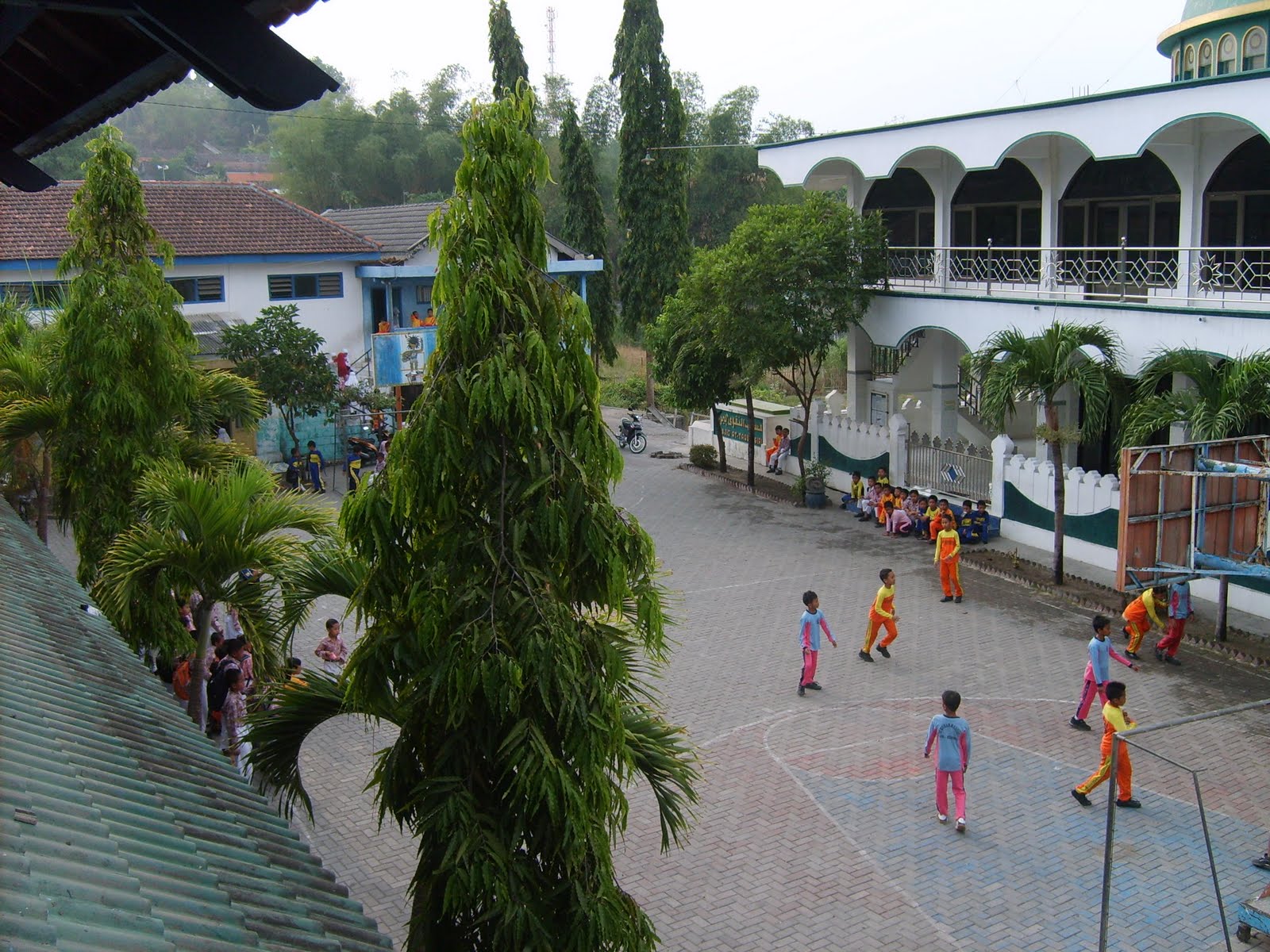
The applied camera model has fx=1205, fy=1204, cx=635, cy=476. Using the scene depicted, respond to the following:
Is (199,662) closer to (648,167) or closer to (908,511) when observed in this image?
(908,511)

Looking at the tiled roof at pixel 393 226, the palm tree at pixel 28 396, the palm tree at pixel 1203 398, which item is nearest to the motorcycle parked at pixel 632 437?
the tiled roof at pixel 393 226

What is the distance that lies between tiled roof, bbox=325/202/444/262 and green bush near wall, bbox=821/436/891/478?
10970 millimetres

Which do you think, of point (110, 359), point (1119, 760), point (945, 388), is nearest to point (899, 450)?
point (945, 388)

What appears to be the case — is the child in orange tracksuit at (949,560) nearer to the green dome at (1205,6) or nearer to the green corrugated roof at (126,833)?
the green dome at (1205,6)

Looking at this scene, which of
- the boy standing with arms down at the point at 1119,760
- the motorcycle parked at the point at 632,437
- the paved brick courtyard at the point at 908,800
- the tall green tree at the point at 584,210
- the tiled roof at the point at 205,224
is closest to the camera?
the paved brick courtyard at the point at 908,800

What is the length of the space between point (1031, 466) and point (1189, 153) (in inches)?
204

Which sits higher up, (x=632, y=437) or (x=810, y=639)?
(x=632, y=437)

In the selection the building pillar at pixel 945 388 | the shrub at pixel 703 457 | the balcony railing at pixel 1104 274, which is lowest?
the shrub at pixel 703 457

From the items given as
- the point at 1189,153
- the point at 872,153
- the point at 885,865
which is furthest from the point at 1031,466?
the point at 885,865

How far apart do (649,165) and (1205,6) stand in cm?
1505

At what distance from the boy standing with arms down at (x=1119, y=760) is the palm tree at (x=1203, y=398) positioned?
529 cm

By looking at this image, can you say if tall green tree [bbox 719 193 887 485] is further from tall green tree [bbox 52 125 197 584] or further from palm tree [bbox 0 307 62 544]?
tall green tree [bbox 52 125 197 584]

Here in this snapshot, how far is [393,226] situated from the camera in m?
31.8

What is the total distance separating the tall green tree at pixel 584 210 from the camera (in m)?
Answer: 34.3
